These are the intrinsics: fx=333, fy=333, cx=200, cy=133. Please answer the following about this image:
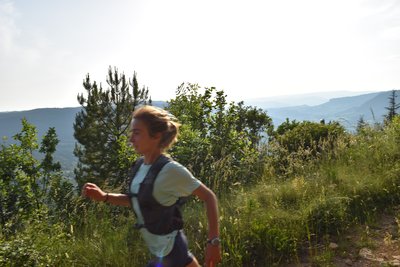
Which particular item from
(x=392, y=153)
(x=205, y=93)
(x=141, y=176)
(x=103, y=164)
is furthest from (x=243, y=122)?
(x=141, y=176)

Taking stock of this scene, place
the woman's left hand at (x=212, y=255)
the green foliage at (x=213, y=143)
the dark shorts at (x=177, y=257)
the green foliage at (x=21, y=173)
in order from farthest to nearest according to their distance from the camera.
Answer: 1. the green foliage at (x=21, y=173)
2. the green foliage at (x=213, y=143)
3. the dark shorts at (x=177, y=257)
4. the woman's left hand at (x=212, y=255)

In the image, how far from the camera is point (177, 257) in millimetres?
2180

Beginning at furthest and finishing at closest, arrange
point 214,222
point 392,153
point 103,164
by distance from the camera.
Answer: point 103,164, point 392,153, point 214,222

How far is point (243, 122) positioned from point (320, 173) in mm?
30498

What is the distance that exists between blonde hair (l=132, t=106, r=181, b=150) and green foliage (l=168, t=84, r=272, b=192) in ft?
9.02

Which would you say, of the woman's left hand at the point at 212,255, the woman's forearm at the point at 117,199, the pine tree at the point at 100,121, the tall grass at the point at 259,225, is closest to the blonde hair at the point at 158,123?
the woman's forearm at the point at 117,199

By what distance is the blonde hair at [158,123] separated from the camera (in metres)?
2.23

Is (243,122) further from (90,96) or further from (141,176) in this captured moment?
(141,176)

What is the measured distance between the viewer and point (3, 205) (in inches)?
848

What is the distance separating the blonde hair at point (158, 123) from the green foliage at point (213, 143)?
2.75 m

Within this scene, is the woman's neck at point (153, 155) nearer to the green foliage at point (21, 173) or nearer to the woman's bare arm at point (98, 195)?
the woman's bare arm at point (98, 195)

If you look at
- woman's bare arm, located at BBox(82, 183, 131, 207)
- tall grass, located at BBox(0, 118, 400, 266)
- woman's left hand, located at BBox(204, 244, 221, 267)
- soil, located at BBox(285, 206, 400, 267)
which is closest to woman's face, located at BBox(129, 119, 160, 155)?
woman's bare arm, located at BBox(82, 183, 131, 207)

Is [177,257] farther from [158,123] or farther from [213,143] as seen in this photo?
[213,143]

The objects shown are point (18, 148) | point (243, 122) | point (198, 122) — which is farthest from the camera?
point (243, 122)
